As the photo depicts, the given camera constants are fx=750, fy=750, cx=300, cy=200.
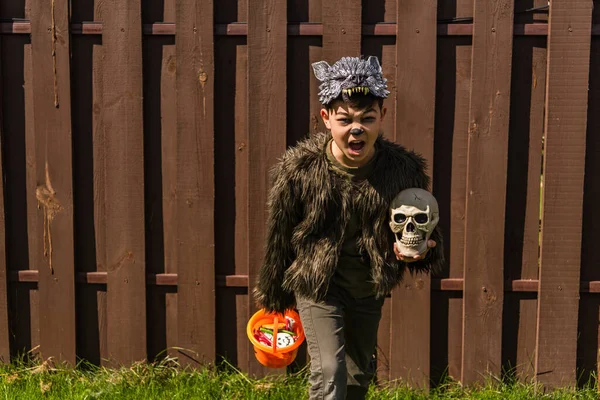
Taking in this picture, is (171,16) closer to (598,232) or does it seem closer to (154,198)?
(154,198)

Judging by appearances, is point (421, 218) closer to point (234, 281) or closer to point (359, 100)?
point (359, 100)

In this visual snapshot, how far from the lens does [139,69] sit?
4.17 meters

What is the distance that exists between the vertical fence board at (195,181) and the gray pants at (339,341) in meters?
0.96

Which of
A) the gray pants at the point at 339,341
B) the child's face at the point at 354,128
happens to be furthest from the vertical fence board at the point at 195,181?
the child's face at the point at 354,128

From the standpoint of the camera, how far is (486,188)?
4.12 m

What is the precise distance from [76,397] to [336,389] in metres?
1.63

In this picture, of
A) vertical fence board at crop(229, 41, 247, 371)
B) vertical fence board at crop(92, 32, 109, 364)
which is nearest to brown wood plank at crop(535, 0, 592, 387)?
vertical fence board at crop(229, 41, 247, 371)

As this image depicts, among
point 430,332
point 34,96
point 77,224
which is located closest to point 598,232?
point 430,332

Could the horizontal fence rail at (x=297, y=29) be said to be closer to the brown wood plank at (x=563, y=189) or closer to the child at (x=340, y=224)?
the brown wood plank at (x=563, y=189)

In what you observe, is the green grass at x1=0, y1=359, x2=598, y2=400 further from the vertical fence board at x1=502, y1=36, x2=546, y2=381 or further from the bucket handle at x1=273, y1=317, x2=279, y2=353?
the bucket handle at x1=273, y1=317, x2=279, y2=353

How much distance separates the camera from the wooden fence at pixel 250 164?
4078mm

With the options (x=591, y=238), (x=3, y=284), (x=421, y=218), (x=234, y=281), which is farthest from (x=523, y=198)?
(x=3, y=284)

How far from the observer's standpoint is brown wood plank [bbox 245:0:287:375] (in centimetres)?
408

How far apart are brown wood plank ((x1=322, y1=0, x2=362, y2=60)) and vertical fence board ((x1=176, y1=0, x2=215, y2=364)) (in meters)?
0.64
